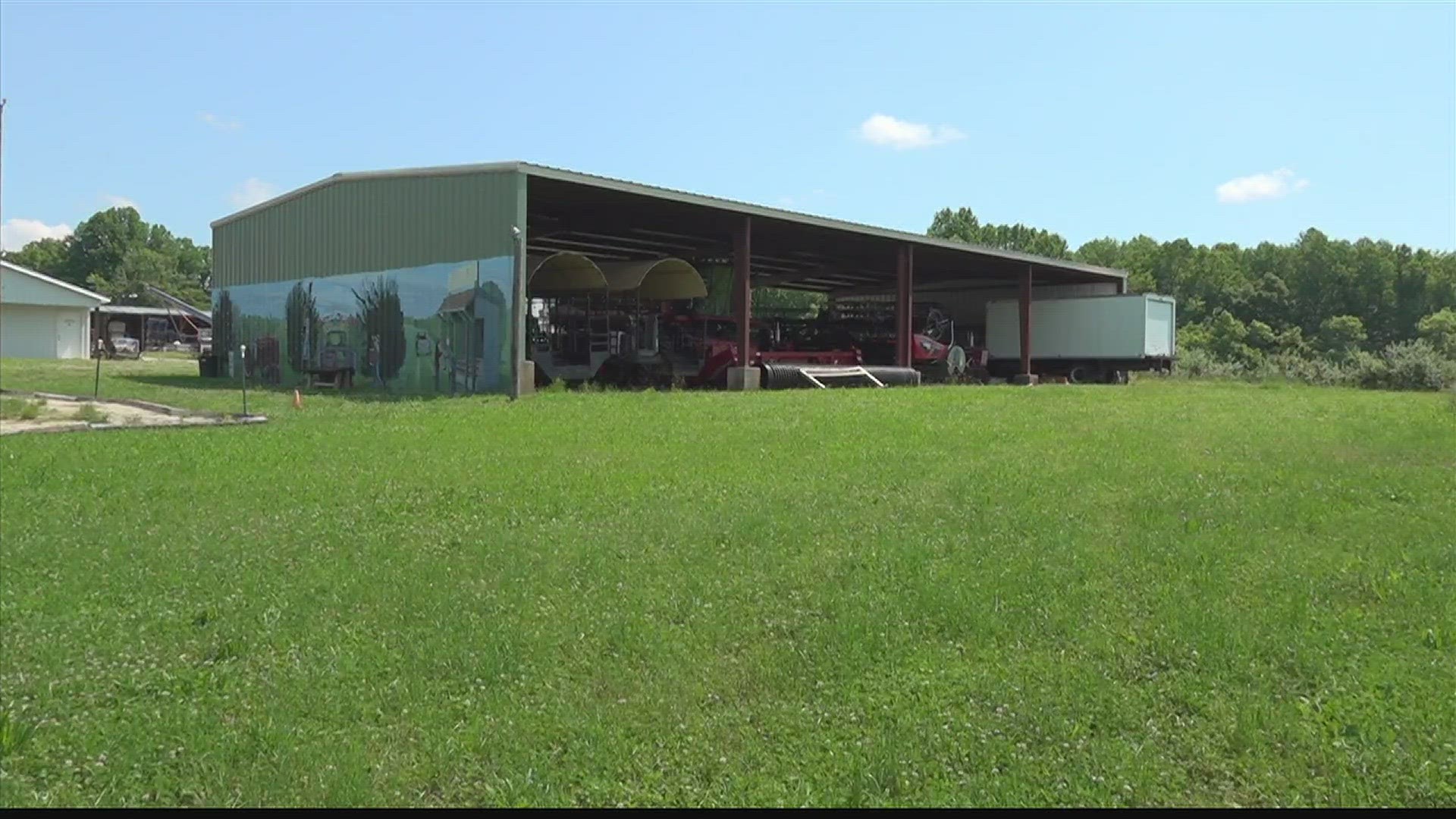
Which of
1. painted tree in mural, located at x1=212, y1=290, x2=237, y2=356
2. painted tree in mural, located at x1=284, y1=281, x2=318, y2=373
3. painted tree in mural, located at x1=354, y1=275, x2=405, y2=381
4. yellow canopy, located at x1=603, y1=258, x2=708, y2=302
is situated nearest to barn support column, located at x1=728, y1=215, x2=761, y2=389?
yellow canopy, located at x1=603, y1=258, x2=708, y2=302

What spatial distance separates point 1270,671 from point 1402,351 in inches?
1470

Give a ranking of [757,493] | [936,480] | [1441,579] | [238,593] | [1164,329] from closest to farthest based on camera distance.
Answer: [238,593] < [1441,579] < [757,493] < [936,480] < [1164,329]

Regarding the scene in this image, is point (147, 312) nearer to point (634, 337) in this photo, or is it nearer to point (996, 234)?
point (634, 337)

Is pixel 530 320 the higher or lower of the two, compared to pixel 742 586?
higher

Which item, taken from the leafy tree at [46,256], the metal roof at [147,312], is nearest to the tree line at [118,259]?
the leafy tree at [46,256]

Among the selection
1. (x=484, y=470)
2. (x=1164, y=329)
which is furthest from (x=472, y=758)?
(x=1164, y=329)

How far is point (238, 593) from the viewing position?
5875 mm

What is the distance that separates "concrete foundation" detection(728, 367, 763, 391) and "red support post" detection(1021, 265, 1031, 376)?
1489 cm

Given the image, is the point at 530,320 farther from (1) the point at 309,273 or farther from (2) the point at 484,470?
(2) the point at 484,470

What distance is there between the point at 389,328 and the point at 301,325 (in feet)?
14.1

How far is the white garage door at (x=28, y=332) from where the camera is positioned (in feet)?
78.6

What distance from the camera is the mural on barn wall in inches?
842

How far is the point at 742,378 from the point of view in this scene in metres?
24.2

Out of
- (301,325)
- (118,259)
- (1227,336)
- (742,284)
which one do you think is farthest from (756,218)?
(118,259)
